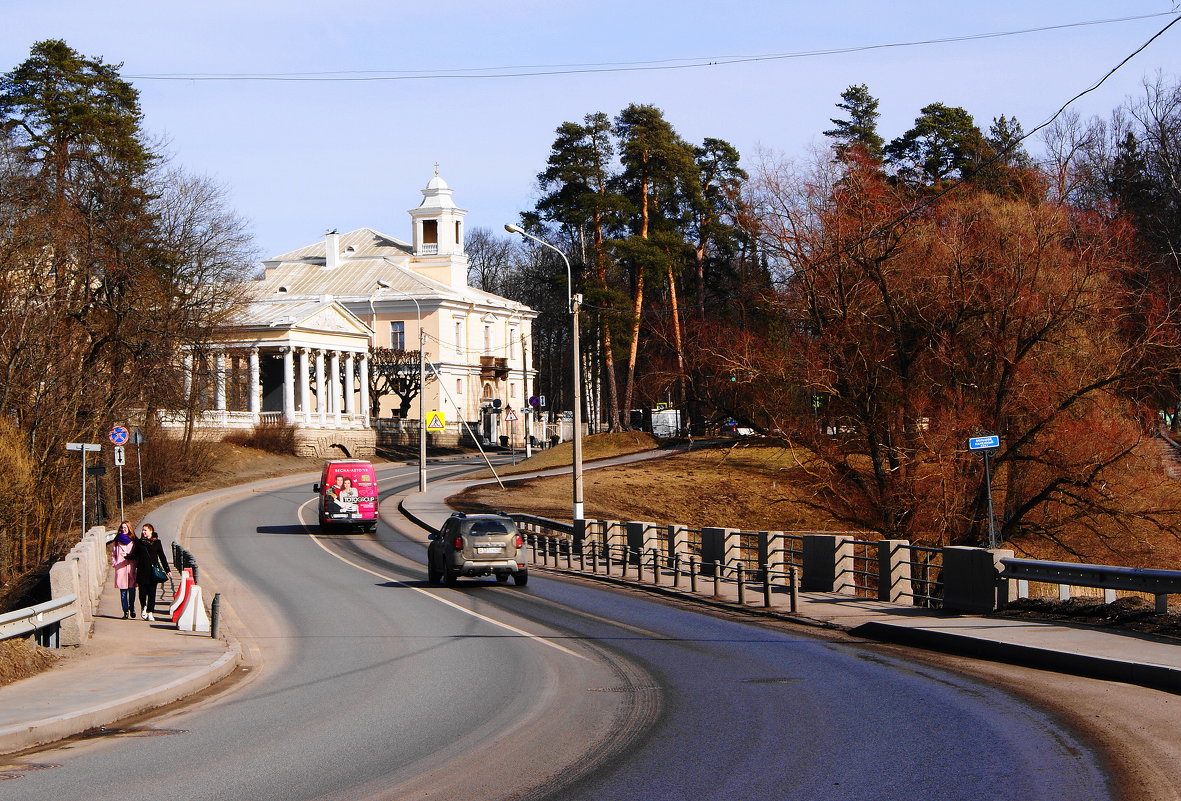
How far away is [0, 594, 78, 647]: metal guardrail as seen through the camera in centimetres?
1505

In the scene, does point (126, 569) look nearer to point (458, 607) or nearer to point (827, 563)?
point (458, 607)

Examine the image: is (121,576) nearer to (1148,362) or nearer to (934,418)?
(934,418)


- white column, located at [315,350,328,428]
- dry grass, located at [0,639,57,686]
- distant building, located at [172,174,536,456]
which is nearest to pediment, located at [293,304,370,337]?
distant building, located at [172,174,536,456]

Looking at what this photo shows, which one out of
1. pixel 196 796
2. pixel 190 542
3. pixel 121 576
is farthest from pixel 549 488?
pixel 196 796

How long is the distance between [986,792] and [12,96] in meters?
57.1

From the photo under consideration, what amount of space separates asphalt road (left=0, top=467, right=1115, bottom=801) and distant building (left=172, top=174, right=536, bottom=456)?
5645 centimetres

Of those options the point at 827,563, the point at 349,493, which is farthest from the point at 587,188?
the point at 827,563

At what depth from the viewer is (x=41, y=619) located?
630 inches

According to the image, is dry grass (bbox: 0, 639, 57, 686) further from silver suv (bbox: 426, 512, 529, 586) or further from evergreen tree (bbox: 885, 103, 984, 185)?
evergreen tree (bbox: 885, 103, 984, 185)

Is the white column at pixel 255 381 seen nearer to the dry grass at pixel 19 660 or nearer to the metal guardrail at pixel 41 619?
the metal guardrail at pixel 41 619

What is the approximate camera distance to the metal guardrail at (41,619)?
15055mm

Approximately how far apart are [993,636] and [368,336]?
242 feet

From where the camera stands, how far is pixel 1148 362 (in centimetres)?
3484

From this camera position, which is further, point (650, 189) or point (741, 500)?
point (650, 189)
